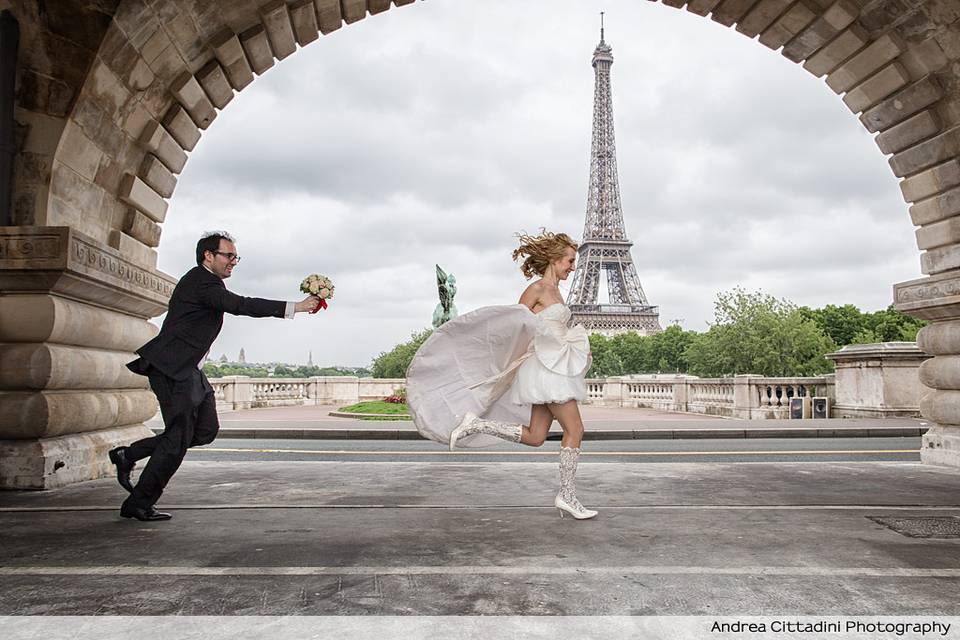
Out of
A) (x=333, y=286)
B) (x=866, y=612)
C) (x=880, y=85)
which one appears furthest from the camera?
(x=880, y=85)

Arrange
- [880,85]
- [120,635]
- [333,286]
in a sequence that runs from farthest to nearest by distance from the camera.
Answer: [880,85], [333,286], [120,635]

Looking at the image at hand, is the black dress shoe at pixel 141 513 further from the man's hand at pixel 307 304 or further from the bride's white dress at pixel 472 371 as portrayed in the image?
the bride's white dress at pixel 472 371

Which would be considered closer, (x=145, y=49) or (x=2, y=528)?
(x=2, y=528)

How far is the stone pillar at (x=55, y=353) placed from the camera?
6.06 m

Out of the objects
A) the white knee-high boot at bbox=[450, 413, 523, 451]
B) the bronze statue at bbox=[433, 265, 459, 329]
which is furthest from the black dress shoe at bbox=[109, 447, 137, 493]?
the bronze statue at bbox=[433, 265, 459, 329]

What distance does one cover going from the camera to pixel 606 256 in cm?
9250

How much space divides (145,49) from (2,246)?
7.18 ft

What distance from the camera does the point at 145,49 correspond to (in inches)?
264

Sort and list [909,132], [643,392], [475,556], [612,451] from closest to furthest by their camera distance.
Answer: [475,556] → [909,132] → [612,451] → [643,392]

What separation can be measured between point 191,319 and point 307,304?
2.67ft

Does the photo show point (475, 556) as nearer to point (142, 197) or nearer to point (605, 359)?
point (142, 197)

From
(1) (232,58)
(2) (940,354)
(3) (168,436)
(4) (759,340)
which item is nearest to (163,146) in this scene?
(1) (232,58)

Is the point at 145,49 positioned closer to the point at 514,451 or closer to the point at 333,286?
the point at 333,286

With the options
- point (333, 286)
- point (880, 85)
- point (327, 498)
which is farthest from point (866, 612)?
point (880, 85)
